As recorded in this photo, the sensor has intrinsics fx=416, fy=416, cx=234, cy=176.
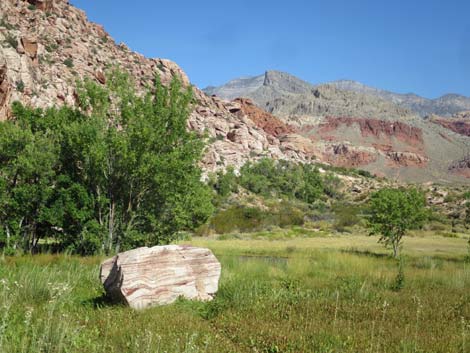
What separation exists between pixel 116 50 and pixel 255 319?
97.5 metres

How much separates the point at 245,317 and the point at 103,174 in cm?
1203

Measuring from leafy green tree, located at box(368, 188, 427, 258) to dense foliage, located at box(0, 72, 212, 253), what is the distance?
12.1m

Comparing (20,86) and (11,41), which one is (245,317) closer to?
(20,86)

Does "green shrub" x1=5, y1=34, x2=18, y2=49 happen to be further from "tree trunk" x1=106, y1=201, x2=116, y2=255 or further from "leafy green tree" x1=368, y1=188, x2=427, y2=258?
"leafy green tree" x1=368, y1=188, x2=427, y2=258

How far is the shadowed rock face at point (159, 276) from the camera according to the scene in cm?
922

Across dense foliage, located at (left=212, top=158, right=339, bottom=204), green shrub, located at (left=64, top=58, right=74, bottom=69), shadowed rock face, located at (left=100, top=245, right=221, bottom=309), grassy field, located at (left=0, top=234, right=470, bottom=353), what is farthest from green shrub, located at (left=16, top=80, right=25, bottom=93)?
shadowed rock face, located at (left=100, top=245, right=221, bottom=309)

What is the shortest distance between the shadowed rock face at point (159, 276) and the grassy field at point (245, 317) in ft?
1.25

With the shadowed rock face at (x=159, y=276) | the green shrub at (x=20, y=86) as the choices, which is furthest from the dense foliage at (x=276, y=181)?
the shadowed rock face at (x=159, y=276)

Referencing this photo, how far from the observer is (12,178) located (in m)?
17.9

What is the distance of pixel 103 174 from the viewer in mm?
18531

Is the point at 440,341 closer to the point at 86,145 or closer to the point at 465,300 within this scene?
the point at 465,300

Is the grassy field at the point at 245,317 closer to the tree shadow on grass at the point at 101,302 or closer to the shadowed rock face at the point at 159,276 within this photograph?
the tree shadow on grass at the point at 101,302

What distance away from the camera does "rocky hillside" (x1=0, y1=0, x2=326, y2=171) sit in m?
54.0

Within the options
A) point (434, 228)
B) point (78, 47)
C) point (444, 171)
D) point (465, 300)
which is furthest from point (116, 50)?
point (444, 171)
